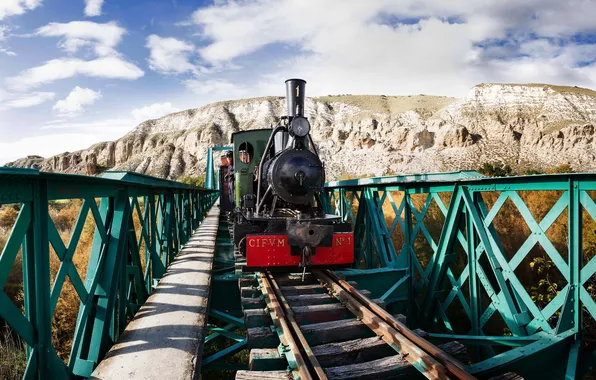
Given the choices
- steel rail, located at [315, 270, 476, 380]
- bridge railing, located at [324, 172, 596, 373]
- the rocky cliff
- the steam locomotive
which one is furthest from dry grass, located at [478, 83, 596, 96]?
steel rail, located at [315, 270, 476, 380]

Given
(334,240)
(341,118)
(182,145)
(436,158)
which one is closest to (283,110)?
(341,118)

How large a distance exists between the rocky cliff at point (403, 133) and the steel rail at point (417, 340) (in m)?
47.3

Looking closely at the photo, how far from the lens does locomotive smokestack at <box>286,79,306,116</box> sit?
6.89m

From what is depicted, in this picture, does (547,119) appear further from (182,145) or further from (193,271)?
(182,145)

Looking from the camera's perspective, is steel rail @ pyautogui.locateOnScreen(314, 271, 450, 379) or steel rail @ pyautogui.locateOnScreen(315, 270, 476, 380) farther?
steel rail @ pyautogui.locateOnScreen(314, 271, 450, 379)

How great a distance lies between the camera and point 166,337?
3418 millimetres

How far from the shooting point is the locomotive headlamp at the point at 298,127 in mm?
6625

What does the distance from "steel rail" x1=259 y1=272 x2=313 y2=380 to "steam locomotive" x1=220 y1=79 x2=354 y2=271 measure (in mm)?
601

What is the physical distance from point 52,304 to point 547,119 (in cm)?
7363

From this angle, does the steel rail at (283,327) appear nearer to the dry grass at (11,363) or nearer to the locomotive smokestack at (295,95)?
the locomotive smokestack at (295,95)

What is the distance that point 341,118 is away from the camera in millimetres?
96688

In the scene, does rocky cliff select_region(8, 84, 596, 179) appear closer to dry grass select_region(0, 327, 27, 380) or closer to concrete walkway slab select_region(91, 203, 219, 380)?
dry grass select_region(0, 327, 27, 380)

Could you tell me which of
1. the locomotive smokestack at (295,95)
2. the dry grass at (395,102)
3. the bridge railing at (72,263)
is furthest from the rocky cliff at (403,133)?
the bridge railing at (72,263)

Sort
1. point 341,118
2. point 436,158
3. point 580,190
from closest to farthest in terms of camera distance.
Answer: point 580,190, point 436,158, point 341,118
